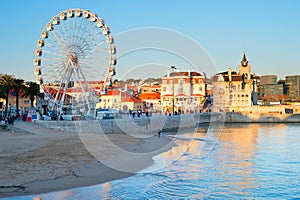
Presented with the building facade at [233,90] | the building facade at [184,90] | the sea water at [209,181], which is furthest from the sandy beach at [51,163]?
the building facade at [233,90]

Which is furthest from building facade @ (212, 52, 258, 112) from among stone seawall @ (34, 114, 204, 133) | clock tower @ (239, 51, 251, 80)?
stone seawall @ (34, 114, 204, 133)

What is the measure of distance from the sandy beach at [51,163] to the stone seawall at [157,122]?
5.30m

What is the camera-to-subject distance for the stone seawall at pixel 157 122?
33.8 meters

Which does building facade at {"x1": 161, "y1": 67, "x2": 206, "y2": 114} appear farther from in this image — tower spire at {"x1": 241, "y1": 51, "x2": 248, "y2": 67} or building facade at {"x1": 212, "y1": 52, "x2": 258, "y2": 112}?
tower spire at {"x1": 241, "y1": 51, "x2": 248, "y2": 67}

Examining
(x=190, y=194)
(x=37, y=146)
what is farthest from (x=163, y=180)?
(x=37, y=146)

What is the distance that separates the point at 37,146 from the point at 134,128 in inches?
706

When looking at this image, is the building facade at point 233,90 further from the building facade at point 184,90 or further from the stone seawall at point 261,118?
the stone seawall at point 261,118

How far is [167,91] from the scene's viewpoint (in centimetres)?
9062

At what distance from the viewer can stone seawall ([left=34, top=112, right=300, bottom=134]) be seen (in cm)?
3381

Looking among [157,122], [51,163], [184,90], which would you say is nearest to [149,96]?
[184,90]

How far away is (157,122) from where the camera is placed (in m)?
46.8

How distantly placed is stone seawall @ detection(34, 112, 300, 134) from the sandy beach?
5300mm

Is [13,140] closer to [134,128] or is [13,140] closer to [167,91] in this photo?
[134,128]

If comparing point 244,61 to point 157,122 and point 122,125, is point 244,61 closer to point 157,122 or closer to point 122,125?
point 157,122
